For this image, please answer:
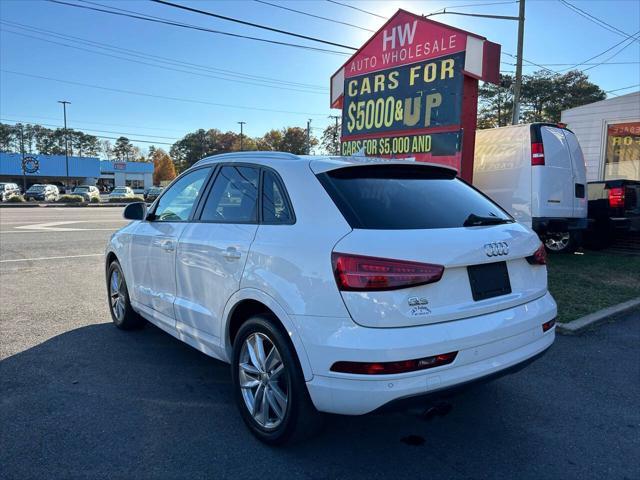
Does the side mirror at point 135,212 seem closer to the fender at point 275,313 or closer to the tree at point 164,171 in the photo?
the fender at point 275,313

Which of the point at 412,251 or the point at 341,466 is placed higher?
the point at 412,251

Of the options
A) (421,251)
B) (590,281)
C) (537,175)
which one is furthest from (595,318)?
(421,251)

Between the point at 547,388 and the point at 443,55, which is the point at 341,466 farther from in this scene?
the point at 443,55

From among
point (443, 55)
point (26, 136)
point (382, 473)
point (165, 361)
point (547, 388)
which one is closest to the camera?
Answer: point (382, 473)

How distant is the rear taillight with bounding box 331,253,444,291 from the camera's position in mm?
2393

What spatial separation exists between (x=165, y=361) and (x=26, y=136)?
412 ft

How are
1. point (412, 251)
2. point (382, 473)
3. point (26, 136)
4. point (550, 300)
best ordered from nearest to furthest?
point (412, 251) → point (382, 473) → point (550, 300) → point (26, 136)

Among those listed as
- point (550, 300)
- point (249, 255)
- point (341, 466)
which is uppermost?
point (249, 255)

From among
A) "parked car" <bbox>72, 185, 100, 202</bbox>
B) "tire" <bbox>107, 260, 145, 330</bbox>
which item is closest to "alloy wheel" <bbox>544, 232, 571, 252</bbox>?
"tire" <bbox>107, 260, 145, 330</bbox>

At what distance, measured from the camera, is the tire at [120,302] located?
5012mm

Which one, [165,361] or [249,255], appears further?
[165,361]

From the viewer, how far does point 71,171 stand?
7169 cm

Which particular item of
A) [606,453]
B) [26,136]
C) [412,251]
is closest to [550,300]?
[606,453]

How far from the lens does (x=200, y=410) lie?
341cm
